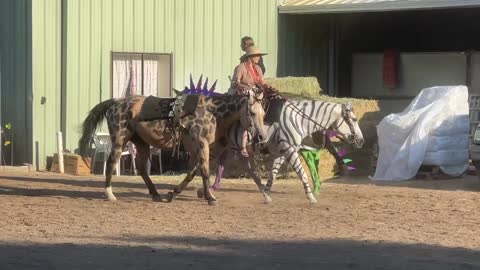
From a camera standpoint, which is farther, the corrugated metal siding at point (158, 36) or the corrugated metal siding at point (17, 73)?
the corrugated metal siding at point (158, 36)

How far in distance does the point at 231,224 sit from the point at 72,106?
7405mm

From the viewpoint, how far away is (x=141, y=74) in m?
18.5

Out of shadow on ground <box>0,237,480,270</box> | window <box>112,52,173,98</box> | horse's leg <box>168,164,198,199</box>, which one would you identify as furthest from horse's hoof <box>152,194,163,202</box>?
window <box>112,52,173,98</box>

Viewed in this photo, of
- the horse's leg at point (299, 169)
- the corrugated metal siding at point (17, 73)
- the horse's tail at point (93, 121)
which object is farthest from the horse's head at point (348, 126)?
the corrugated metal siding at point (17, 73)

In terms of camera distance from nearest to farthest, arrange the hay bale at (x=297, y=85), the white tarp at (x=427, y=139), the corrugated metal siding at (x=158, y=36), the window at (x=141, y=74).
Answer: the white tarp at (x=427, y=139), the corrugated metal siding at (x=158, y=36), the hay bale at (x=297, y=85), the window at (x=141, y=74)

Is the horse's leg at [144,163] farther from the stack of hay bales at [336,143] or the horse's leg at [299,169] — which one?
the stack of hay bales at [336,143]

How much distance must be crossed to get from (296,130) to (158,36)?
255 inches

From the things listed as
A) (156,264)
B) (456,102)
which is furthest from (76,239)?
(456,102)

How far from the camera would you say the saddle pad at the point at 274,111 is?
42.2ft

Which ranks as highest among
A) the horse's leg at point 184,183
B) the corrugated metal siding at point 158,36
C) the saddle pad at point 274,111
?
the corrugated metal siding at point 158,36

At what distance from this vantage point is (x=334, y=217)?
11406 millimetres

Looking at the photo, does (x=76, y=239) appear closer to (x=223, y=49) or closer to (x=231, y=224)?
(x=231, y=224)

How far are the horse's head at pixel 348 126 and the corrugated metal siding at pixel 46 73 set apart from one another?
20.4 feet

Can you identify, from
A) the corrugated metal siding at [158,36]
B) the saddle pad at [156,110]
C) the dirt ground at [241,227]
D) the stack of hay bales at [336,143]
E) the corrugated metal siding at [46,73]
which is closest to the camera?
the dirt ground at [241,227]
